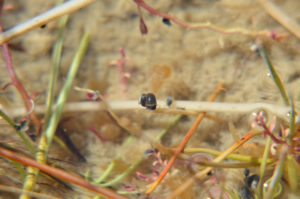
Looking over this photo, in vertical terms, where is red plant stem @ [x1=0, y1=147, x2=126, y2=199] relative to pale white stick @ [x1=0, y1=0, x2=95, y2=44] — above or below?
below

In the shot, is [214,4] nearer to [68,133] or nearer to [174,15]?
[174,15]

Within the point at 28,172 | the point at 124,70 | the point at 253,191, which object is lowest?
the point at 253,191

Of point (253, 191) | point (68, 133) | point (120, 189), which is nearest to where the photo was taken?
point (253, 191)

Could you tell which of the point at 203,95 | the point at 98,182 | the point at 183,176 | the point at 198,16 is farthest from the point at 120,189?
the point at 198,16

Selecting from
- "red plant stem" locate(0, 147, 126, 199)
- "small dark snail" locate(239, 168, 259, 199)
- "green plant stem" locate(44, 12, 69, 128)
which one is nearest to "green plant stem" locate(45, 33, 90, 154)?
"green plant stem" locate(44, 12, 69, 128)

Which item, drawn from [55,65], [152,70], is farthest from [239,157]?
[55,65]

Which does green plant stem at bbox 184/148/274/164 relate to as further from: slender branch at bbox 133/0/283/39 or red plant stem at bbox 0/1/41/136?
red plant stem at bbox 0/1/41/136

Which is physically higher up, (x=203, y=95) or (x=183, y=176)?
(x=203, y=95)
